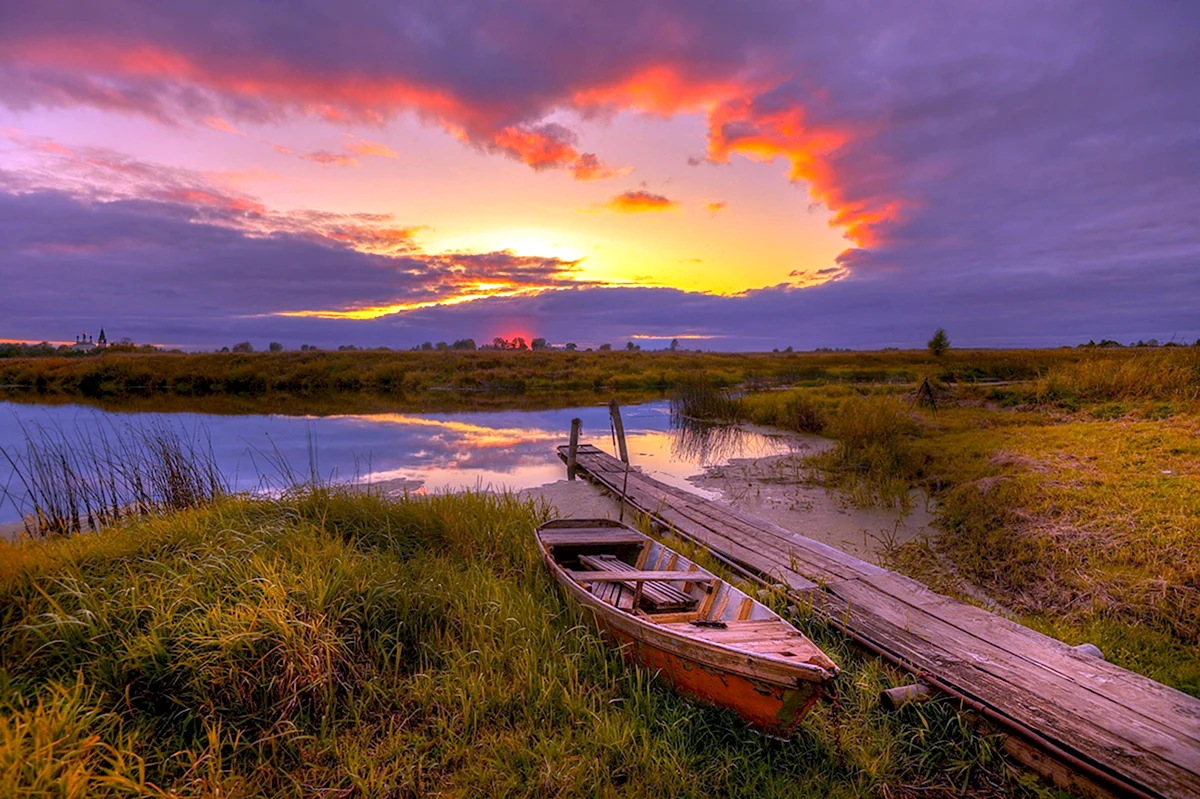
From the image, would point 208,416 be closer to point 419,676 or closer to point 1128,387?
point 419,676

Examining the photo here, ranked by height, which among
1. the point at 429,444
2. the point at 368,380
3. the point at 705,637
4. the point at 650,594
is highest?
the point at 368,380

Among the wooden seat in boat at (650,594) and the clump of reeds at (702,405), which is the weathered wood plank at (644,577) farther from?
the clump of reeds at (702,405)

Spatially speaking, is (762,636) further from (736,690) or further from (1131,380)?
(1131,380)

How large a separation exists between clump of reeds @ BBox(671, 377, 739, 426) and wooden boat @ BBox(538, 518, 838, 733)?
15724mm

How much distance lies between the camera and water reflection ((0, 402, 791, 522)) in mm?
14164

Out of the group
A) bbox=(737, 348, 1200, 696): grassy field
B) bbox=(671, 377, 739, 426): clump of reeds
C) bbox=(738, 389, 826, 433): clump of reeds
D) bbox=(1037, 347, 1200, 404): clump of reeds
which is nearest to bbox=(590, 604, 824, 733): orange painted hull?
bbox=(737, 348, 1200, 696): grassy field

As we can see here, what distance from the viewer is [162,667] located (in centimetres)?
397

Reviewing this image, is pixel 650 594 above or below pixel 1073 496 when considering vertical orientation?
below

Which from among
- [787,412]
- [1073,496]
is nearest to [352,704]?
[1073,496]

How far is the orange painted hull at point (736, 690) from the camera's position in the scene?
3.73 m

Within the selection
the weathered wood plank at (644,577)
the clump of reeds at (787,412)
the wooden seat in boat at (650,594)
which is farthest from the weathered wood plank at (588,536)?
the clump of reeds at (787,412)

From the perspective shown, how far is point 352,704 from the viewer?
4.20m

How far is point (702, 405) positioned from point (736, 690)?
63.1 feet

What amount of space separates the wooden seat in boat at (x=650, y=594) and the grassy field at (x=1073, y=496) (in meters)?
3.32
